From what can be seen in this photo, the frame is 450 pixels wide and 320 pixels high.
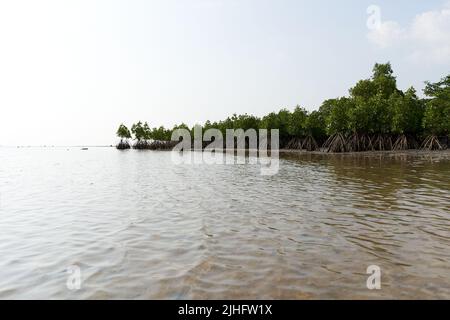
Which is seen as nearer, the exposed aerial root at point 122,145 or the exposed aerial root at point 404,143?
the exposed aerial root at point 404,143

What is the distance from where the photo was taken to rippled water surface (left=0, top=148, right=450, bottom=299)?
20.8 ft

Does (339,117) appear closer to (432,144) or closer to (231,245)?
(432,144)

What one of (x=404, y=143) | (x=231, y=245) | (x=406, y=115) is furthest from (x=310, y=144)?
(x=231, y=245)

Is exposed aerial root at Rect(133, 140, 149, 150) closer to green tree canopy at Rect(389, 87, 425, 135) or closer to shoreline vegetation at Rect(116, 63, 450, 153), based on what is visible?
shoreline vegetation at Rect(116, 63, 450, 153)

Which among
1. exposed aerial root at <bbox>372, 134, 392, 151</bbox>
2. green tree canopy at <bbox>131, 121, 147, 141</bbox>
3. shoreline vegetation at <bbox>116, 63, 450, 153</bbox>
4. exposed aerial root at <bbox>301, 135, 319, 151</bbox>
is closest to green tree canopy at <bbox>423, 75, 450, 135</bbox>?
shoreline vegetation at <bbox>116, 63, 450, 153</bbox>

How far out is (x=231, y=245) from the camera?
903 centimetres

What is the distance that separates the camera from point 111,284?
6.53 m

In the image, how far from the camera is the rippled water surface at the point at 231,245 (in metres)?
6.34

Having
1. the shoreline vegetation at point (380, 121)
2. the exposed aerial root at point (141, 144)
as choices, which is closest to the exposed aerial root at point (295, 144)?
the shoreline vegetation at point (380, 121)

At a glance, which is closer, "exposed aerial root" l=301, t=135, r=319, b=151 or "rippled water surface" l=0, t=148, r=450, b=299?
"rippled water surface" l=0, t=148, r=450, b=299

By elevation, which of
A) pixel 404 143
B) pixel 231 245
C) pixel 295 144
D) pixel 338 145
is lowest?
pixel 231 245

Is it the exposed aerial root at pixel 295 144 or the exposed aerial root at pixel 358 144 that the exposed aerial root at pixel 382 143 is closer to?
the exposed aerial root at pixel 358 144
